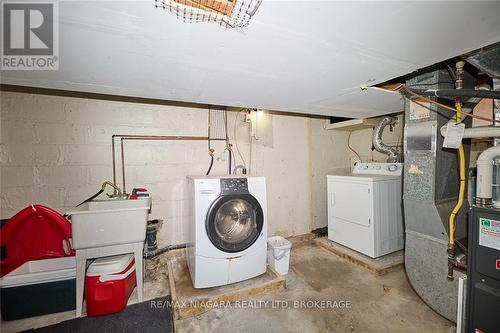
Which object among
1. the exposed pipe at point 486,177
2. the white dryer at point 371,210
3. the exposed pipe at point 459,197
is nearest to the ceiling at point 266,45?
the exposed pipe at point 459,197

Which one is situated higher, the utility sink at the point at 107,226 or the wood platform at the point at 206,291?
the utility sink at the point at 107,226

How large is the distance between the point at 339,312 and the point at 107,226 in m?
2.15

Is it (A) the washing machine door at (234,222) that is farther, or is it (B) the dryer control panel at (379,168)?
(B) the dryer control panel at (379,168)

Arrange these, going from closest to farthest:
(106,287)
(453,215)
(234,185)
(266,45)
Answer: (266,45) < (453,215) < (106,287) < (234,185)

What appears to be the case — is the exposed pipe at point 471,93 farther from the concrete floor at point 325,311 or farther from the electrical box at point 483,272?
the concrete floor at point 325,311

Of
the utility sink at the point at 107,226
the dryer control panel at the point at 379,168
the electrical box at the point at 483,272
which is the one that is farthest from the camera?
the dryer control panel at the point at 379,168

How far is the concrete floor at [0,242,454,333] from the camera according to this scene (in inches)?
62.9

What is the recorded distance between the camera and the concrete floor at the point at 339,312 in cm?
160

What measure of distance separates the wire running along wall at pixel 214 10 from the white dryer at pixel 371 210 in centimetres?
233

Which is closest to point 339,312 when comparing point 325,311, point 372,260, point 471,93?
point 325,311

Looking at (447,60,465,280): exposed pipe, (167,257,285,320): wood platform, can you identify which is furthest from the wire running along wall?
(167,257,285,320): wood platform

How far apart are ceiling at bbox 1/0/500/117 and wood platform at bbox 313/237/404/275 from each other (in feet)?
6.68

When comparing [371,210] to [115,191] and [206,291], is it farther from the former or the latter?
[115,191]

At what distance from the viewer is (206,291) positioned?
191 centimetres
